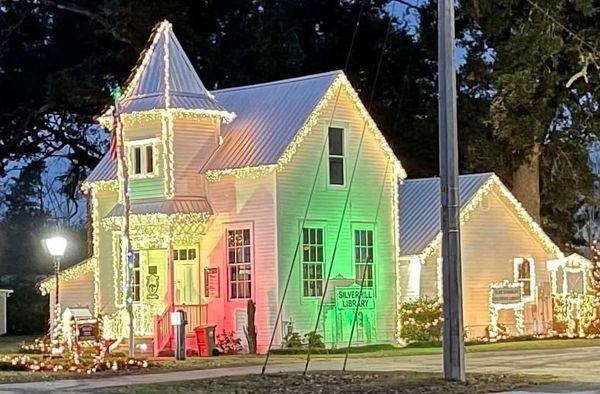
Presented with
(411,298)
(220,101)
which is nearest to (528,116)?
(411,298)

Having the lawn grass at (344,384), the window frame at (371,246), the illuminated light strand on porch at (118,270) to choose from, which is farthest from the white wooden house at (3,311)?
the lawn grass at (344,384)

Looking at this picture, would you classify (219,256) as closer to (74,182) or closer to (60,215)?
(74,182)

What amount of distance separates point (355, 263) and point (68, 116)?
760 inches

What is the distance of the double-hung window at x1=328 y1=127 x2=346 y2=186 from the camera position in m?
32.3

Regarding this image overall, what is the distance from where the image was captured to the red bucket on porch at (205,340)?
29.5 m

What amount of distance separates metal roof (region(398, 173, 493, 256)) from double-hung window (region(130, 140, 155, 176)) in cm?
768

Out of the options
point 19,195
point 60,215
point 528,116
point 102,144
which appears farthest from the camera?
point 60,215

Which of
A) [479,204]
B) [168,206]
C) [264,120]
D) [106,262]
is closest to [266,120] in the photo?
[264,120]

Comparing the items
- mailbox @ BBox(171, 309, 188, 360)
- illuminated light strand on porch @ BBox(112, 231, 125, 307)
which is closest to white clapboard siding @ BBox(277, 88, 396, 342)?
mailbox @ BBox(171, 309, 188, 360)

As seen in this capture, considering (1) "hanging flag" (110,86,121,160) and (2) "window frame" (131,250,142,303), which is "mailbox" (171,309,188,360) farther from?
(2) "window frame" (131,250,142,303)

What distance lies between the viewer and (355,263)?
32.2m

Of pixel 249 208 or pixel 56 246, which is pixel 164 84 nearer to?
pixel 249 208

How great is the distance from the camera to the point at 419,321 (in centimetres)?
3294

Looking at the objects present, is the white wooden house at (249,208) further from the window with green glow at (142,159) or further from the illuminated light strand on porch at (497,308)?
the illuminated light strand on porch at (497,308)
